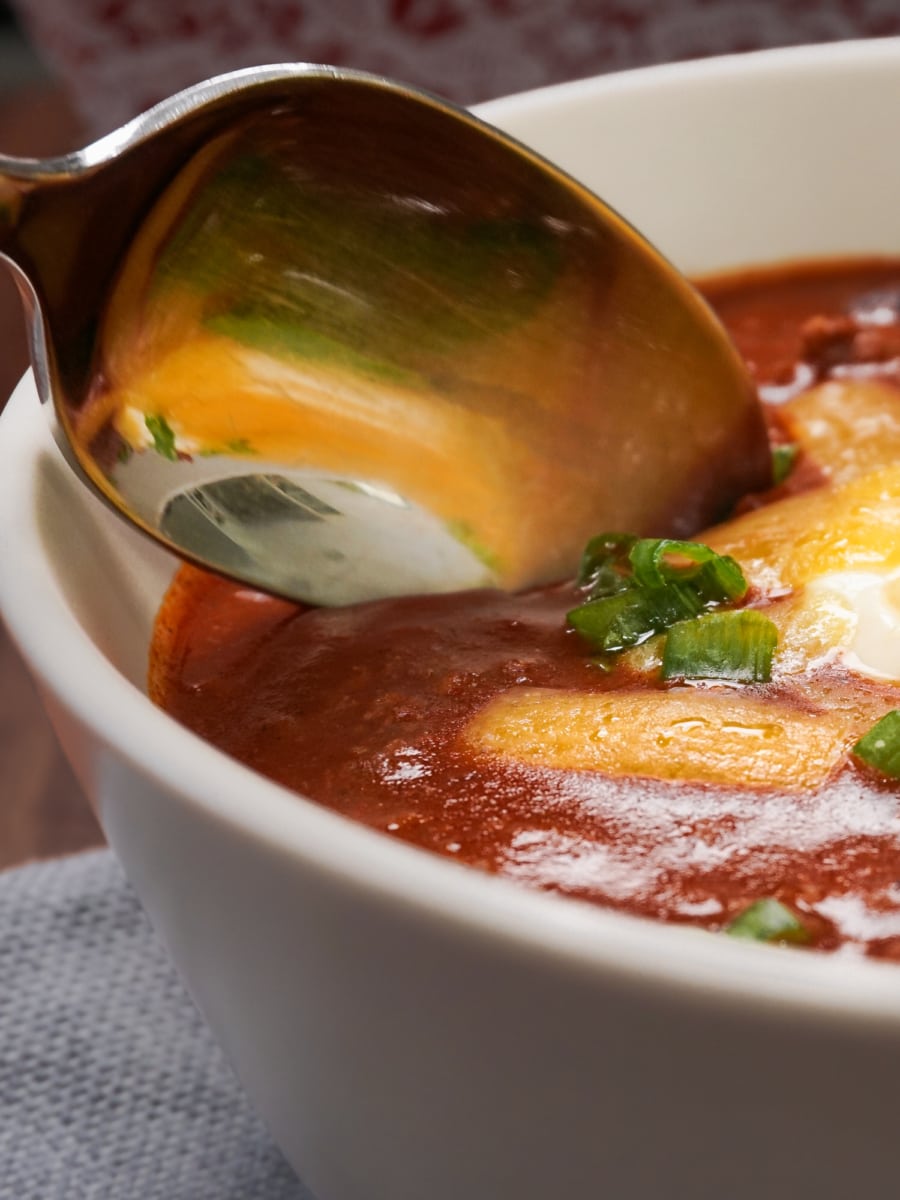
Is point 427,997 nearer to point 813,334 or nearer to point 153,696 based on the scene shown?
point 153,696

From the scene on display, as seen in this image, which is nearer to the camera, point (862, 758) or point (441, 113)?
point (862, 758)

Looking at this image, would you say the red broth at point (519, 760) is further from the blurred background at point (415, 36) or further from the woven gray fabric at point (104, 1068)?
the blurred background at point (415, 36)

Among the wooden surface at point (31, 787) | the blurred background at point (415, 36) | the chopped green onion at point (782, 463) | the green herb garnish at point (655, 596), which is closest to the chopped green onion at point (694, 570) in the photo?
the green herb garnish at point (655, 596)

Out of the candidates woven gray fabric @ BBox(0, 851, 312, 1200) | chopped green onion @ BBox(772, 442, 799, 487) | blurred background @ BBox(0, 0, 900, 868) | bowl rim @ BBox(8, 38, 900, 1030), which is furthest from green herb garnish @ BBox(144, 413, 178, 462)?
blurred background @ BBox(0, 0, 900, 868)

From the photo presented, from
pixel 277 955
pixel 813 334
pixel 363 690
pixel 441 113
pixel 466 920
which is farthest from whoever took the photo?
pixel 813 334

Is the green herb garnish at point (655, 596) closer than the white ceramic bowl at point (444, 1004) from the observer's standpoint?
No

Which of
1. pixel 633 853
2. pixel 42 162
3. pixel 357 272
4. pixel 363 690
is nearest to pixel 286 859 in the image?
pixel 633 853
